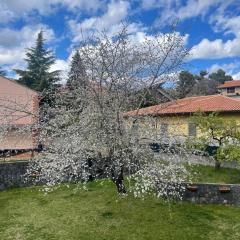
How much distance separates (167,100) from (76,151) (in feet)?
18.2

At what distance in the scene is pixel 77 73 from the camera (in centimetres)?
1491

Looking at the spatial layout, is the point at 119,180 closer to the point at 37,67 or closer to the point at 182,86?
the point at 182,86

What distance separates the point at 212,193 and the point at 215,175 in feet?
18.8

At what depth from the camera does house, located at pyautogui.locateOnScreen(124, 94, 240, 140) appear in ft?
49.1

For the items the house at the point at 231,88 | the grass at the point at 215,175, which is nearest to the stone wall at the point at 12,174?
the grass at the point at 215,175

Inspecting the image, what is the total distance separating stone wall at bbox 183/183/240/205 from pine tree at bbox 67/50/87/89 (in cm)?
603

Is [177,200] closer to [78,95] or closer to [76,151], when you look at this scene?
[76,151]

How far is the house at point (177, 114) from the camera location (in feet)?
49.1

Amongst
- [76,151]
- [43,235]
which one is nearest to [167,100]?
[76,151]

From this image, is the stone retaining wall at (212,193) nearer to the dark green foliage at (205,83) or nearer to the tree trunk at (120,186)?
the tree trunk at (120,186)

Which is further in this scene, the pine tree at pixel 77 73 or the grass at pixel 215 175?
the grass at pixel 215 175

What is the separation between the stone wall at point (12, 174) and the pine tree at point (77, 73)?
569 cm

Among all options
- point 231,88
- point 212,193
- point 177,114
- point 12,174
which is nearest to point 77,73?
point 12,174

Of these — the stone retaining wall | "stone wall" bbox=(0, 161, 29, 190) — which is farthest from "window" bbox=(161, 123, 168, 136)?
"stone wall" bbox=(0, 161, 29, 190)
